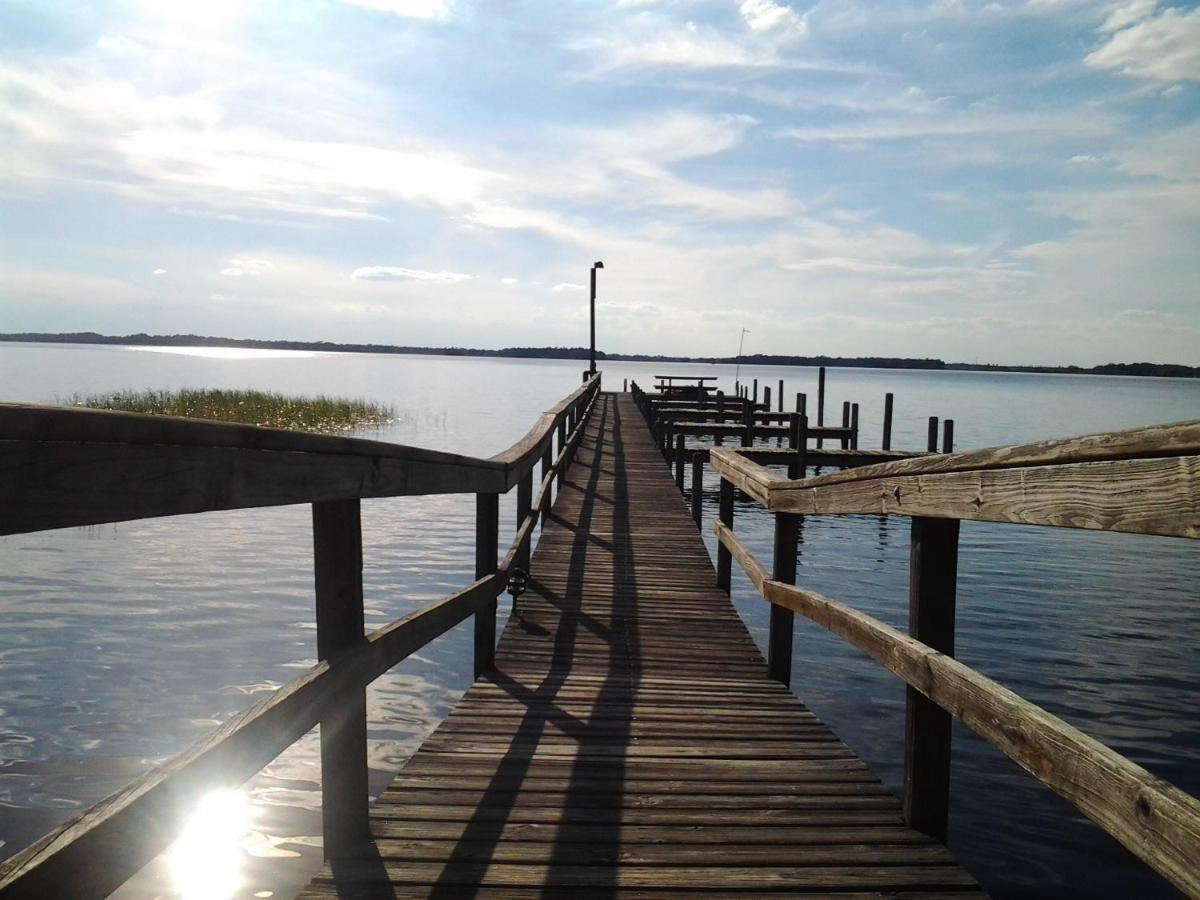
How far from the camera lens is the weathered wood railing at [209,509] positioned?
4.41 feet

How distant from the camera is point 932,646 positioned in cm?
289

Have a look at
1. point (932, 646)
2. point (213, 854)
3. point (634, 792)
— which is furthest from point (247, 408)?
point (932, 646)

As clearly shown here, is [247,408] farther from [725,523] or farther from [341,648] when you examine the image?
[341,648]

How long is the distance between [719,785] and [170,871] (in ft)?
11.4

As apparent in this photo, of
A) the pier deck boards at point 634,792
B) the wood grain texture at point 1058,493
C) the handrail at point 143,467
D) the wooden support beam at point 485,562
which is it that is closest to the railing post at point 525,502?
the pier deck boards at point 634,792

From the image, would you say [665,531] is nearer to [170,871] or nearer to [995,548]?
[170,871]

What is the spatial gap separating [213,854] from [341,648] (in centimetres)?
336

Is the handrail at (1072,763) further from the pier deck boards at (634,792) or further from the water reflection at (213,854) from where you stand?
the water reflection at (213,854)

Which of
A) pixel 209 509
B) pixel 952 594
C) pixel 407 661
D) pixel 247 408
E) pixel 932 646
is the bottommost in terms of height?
pixel 407 661

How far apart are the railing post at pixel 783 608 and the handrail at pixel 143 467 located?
110 inches

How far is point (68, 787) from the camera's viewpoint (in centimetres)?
616

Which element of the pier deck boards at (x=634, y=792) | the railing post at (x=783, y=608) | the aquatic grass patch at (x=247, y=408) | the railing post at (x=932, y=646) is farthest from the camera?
the aquatic grass patch at (x=247, y=408)

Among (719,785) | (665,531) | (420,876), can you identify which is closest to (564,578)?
(665,531)

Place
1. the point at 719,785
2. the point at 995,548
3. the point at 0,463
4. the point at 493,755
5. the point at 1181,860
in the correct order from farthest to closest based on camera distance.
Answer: the point at 995,548 → the point at 493,755 → the point at 719,785 → the point at 1181,860 → the point at 0,463
